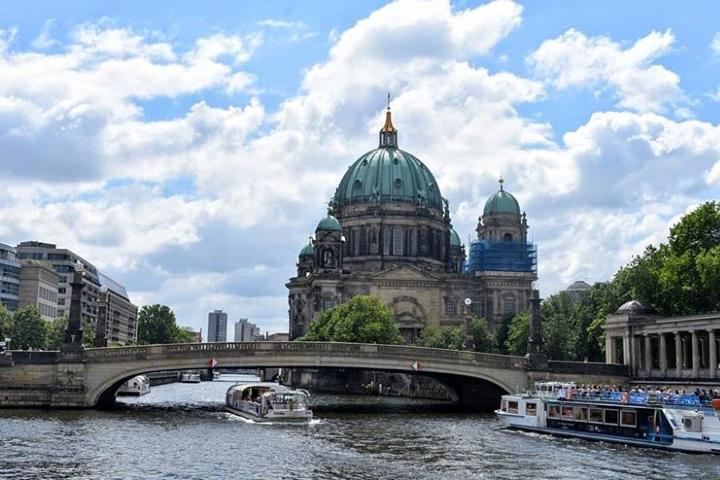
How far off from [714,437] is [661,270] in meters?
39.6

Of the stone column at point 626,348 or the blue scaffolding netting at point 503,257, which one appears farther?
the blue scaffolding netting at point 503,257

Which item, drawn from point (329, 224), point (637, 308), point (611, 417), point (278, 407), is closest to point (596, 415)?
point (611, 417)

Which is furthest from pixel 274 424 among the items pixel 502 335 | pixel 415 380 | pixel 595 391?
pixel 502 335

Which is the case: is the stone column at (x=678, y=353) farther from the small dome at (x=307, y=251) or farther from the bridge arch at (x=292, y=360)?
the small dome at (x=307, y=251)

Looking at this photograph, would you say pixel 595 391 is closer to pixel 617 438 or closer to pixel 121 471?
pixel 617 438

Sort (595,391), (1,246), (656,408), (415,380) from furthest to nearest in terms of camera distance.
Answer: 1. (1,246)
2. (415,380)
3. (595,391)
4. (656,408)

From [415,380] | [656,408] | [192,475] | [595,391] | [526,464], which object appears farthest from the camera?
[415,380]

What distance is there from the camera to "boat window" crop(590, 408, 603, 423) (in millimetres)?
58500

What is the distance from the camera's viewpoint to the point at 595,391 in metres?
61.1

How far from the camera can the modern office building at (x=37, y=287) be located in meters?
144

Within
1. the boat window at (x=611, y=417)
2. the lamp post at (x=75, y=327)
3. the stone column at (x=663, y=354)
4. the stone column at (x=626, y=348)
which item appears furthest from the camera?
the stone column at (x=626, y=348)

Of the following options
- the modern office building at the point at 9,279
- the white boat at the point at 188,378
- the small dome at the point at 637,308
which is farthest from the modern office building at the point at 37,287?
the small dome at the point at 637,308

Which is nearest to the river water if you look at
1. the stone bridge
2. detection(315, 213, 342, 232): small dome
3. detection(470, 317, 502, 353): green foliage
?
the stone bridge

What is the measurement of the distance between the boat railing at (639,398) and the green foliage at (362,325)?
52.2m
